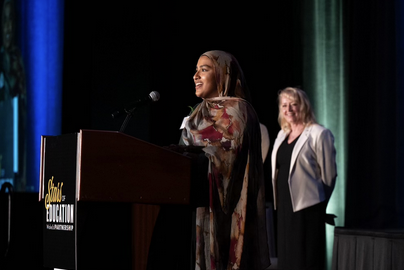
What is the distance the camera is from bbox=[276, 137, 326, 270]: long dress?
4.28 metres

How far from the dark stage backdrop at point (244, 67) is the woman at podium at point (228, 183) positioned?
149cm

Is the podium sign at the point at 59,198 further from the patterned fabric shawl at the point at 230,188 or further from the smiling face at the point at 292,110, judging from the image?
the smiling face at the point at 292,110

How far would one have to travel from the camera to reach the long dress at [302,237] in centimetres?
428

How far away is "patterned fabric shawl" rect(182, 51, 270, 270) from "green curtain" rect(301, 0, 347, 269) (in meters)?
3.42

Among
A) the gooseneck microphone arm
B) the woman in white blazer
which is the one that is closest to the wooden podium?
the gooseneck microphone arm

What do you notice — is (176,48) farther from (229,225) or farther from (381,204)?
(229,225)

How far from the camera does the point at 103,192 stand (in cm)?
190

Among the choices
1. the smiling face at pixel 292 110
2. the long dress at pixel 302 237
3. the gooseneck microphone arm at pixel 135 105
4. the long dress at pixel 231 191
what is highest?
the smiling face at pixel 292 110

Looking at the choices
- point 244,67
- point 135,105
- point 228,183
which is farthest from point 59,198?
point 244,67

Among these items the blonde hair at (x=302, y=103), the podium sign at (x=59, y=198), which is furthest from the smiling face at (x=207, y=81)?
the blonde hair at (x=302, y=103)

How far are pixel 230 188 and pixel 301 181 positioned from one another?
2.10 m

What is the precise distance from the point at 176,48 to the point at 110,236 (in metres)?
2.99

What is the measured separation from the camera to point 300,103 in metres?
4.63

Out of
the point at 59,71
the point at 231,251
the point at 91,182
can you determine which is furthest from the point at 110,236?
the point at 59,71
